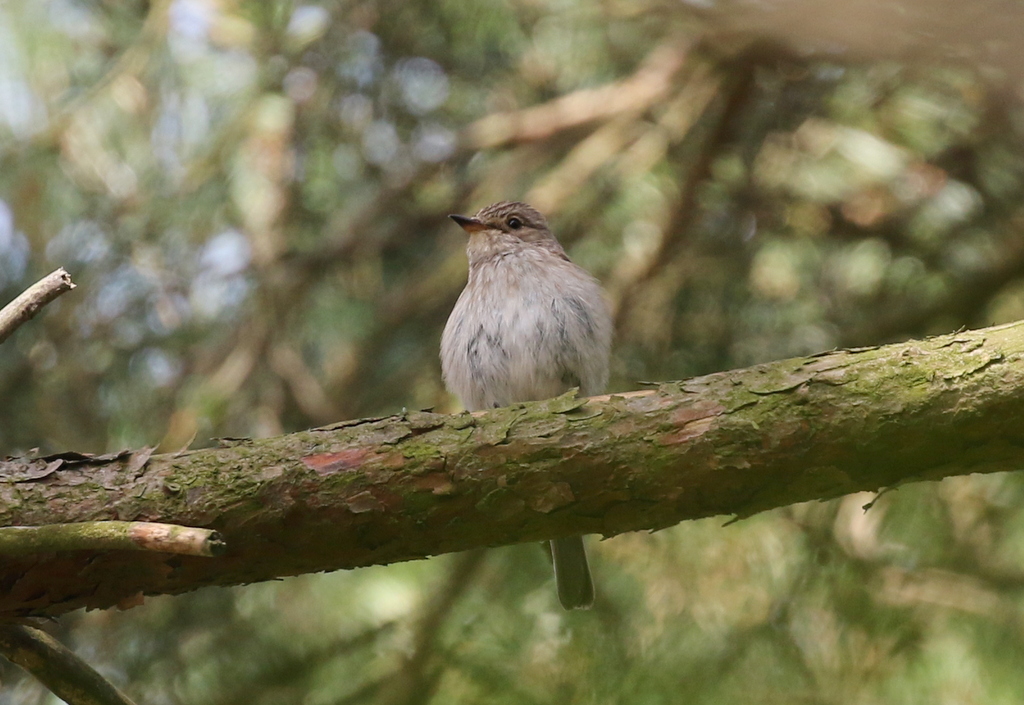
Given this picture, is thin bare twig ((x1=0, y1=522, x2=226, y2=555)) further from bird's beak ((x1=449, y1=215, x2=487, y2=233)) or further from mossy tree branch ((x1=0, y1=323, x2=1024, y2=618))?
bird's beak ((x1=449, y1=215, x2=487, y2=233))

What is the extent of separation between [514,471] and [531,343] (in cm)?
161

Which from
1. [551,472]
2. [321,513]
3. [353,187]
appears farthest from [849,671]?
[353,187]

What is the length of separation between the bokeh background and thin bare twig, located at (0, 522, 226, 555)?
1.64m

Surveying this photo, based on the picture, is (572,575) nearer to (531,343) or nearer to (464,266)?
(531,343)

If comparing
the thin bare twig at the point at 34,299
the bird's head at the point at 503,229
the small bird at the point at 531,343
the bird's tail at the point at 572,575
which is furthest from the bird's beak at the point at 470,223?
the thin bare twig at the point at 34,299

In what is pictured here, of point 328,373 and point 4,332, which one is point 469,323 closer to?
point 328,373

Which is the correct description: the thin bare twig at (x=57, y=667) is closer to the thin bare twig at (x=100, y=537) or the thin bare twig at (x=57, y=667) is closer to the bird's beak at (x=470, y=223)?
the thin bare twig at (x=100, y=537)

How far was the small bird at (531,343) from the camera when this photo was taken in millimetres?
4230

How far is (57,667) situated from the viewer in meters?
2.64

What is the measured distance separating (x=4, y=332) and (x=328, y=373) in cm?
242

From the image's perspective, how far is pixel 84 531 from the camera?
7.78ft

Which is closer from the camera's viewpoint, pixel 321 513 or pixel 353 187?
pixel 321 513

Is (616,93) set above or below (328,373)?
above

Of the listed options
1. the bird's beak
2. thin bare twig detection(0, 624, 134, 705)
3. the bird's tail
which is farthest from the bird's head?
thin bare twig detection(0, 624, 134, 705)
